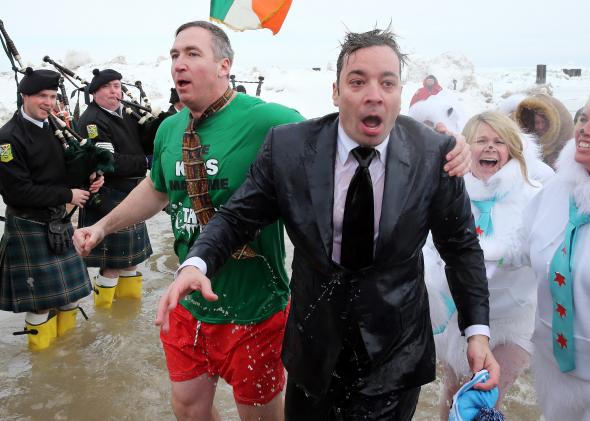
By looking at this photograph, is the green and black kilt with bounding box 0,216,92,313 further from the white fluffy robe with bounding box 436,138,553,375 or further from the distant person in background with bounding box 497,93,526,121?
the distant person in background with bounding box 497,93,526,121

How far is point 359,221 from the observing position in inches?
75.1

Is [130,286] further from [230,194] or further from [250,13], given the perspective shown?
[230,194]

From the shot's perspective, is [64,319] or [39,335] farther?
[64,319]

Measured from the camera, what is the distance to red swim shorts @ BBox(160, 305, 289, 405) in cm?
260

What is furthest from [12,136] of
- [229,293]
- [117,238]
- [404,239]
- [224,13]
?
[404,239]

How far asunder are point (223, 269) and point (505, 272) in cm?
152

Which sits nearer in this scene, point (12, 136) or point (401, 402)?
point (401, 402)

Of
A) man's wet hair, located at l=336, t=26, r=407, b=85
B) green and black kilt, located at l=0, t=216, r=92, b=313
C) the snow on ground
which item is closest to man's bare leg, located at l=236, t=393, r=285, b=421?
man's wet hair, located at l=336, t=26, r=407, b=85

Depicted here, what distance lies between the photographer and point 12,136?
4078 millimetres

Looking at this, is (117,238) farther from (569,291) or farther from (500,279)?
(569,291)

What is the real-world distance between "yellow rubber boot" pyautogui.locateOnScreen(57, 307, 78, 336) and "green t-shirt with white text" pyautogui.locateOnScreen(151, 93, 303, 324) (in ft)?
8.22

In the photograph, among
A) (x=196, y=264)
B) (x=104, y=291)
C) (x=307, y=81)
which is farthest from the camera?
(x=307, y=81)

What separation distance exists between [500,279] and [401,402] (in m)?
1.15

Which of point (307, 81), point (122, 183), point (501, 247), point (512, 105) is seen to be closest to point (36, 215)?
point (122, 183)
